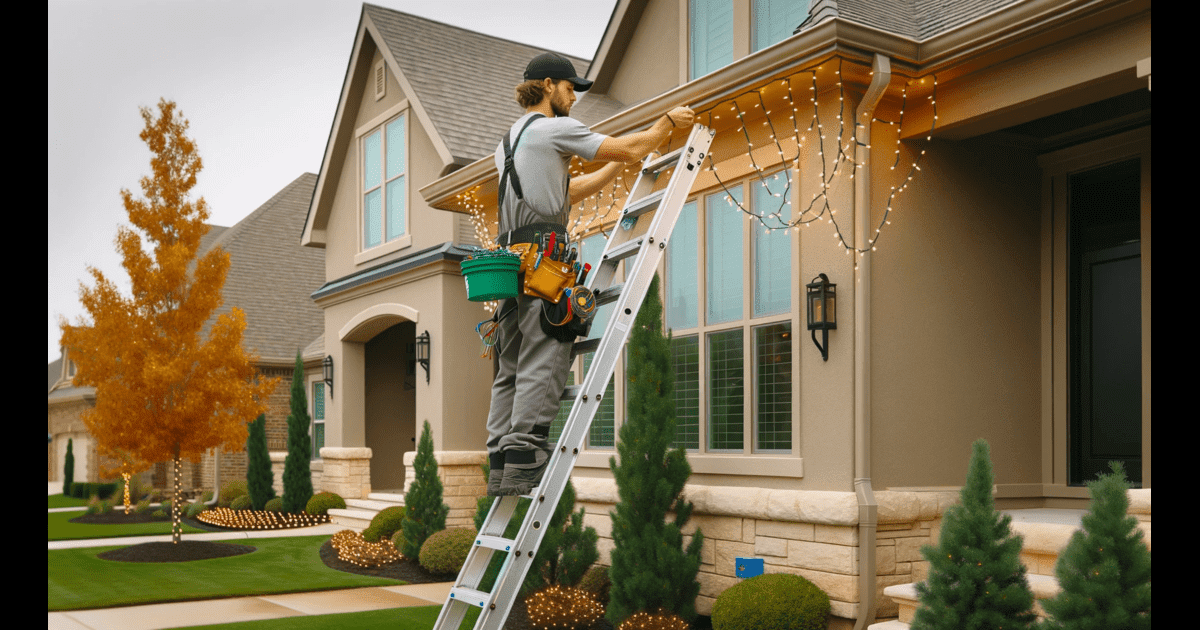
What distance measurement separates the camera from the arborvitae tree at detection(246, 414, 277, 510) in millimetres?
18703

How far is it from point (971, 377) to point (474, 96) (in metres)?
9.84

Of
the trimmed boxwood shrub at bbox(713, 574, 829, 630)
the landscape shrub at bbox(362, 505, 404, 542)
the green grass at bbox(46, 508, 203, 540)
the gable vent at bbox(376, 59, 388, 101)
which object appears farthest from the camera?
the green grass at bbox(46, 508, 203, 540)

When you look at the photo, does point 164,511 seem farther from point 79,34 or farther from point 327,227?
point 79,34

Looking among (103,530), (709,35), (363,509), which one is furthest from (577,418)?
(103,530)

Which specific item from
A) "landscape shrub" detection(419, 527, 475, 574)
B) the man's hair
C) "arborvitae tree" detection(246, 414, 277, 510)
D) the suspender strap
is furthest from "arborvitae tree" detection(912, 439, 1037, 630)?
"arborvitae tree" detection(246, 414, 277, 510)

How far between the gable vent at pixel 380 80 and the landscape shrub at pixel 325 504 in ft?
21.7

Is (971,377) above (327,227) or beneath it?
beneath

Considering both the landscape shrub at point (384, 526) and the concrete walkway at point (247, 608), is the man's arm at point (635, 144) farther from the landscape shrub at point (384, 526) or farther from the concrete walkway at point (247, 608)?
the landscape shrub at point (384, 526)

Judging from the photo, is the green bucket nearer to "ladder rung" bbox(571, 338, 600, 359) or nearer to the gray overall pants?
the gray overall pants

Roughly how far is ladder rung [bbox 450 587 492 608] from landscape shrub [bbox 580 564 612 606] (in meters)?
4.57

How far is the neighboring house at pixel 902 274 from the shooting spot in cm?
697

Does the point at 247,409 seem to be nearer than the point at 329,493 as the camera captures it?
Yes
